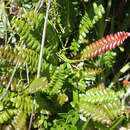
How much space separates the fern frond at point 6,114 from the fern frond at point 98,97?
0.48 meters

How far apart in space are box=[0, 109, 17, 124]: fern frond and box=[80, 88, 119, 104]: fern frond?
481 mm

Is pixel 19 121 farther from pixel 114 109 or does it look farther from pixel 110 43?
pixel 110 43

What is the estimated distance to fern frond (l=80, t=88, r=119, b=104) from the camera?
1.33 meters

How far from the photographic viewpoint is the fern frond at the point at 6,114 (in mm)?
1202

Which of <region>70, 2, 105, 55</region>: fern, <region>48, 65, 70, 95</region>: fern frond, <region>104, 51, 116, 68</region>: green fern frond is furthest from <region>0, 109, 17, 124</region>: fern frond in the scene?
<region>104, 51, 116, 68</region>: green fern frond

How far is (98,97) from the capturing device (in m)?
1.34

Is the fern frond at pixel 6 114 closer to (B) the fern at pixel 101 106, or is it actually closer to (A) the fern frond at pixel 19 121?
(A) the fern frond at pixel 19 121

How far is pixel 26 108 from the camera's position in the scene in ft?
3.91

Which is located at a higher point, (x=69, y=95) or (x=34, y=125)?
(x=69, y=95)

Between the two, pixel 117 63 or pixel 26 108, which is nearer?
pixel 26 108

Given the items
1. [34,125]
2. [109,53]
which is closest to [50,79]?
[34,125]

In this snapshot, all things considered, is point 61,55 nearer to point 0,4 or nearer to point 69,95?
point 69,95

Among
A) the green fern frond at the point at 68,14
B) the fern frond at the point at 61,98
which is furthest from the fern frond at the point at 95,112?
the green fern frond at the point at 68,14

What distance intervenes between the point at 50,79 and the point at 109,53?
0.53 m
